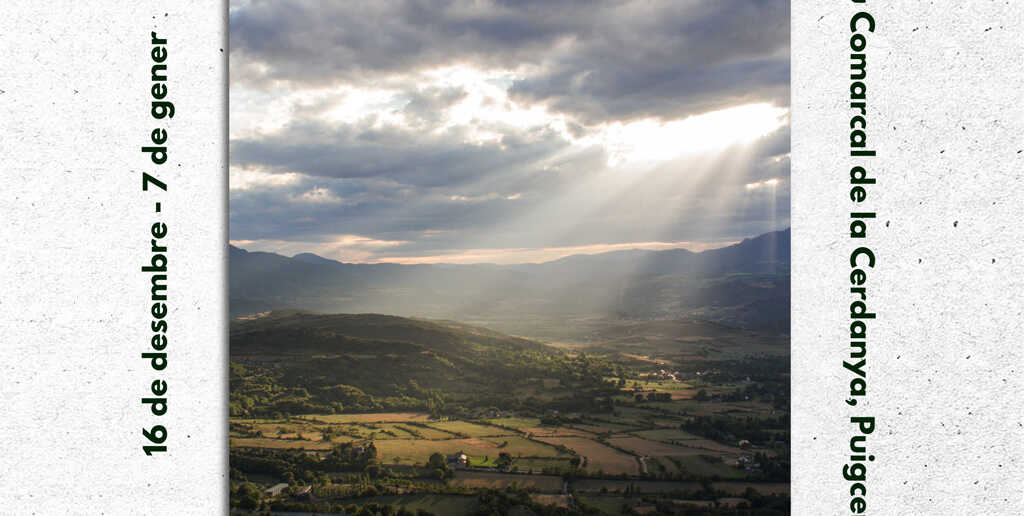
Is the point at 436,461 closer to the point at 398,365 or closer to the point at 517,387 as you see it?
the point at 517,387

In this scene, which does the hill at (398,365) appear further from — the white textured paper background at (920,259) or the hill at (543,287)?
the white textured paper background at (920,259)

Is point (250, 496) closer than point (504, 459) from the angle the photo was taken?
Yes

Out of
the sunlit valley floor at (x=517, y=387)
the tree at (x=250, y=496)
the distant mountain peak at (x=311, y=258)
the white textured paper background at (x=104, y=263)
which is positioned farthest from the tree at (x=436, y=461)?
the distant mountain peak at (x=311, y=258)

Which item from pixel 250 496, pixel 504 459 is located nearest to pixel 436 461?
pixel 504 459

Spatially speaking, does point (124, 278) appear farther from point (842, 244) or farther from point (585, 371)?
point (842, 244)

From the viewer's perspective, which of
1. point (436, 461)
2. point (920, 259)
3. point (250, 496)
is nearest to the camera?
point (920, 259)

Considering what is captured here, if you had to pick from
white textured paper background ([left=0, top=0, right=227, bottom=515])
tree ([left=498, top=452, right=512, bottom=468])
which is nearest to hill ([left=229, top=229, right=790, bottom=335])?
white textured paper background ([left=0, top=0, right=227, bottom=515])

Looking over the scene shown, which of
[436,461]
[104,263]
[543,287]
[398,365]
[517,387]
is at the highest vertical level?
[104,263]
